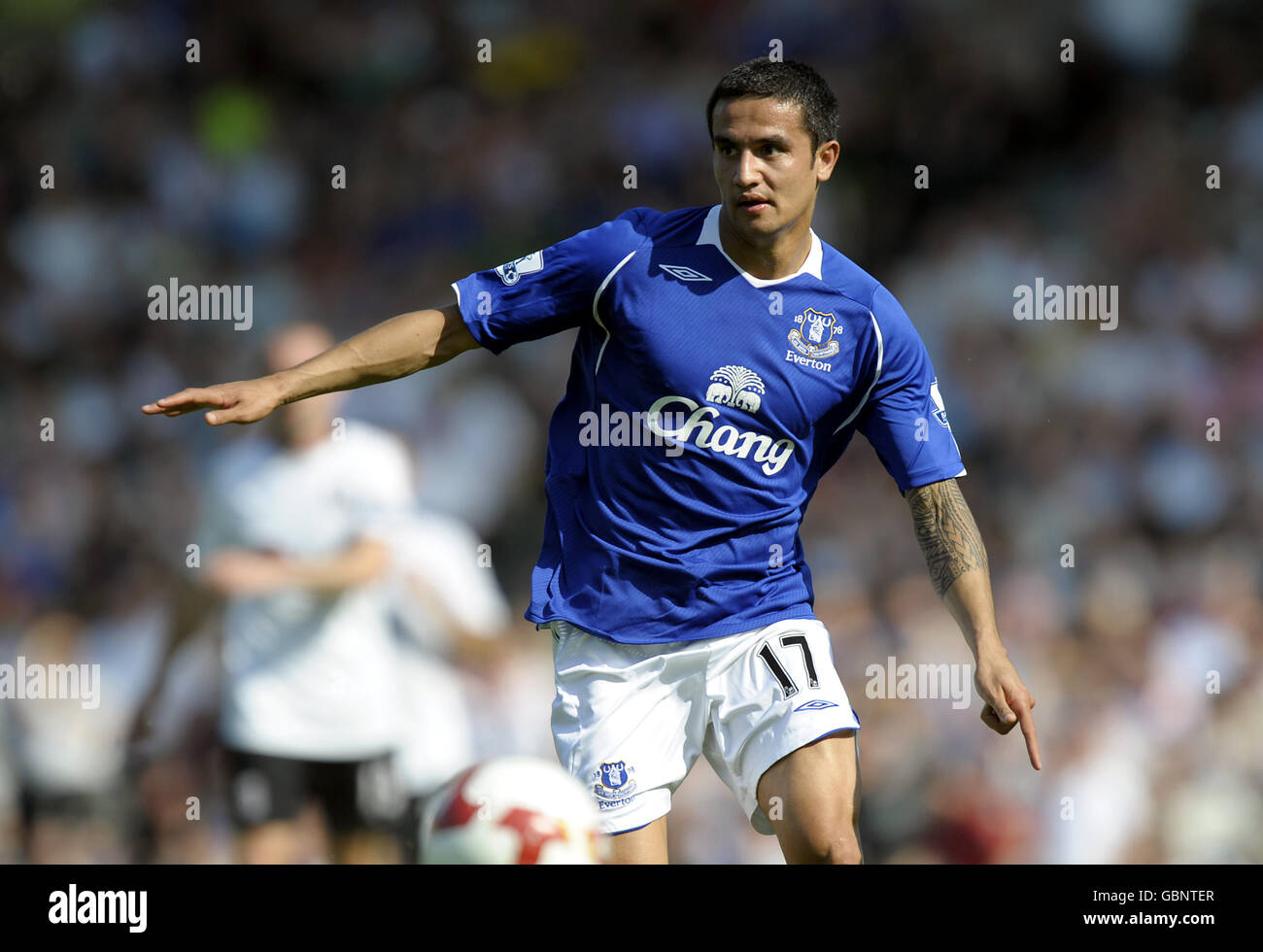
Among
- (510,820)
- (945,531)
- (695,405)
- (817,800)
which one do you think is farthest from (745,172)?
(510,820)

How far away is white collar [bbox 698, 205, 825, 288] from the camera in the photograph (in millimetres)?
3742

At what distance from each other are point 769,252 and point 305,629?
2.68 meters

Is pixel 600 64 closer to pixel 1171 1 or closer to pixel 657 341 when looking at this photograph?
pixel 1171 1

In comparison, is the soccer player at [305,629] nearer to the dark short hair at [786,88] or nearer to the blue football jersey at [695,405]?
the blue football jersey at [695,405]

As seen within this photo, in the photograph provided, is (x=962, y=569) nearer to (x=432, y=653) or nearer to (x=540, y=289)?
(x=540, y=289)

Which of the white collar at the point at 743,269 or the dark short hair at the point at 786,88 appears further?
the white collar at the point at 743,269

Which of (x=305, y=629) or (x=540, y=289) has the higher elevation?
(x=540, y=289)

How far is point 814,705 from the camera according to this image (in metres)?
3.57

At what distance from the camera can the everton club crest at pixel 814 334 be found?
3.71 meters

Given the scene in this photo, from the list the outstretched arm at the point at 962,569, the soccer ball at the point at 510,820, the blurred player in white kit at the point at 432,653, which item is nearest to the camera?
the soccer ball at the point at 510,820

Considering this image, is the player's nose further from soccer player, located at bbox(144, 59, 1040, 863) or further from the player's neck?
the player's neck

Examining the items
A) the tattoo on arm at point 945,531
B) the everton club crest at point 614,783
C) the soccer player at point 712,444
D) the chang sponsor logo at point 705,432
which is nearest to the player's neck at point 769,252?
the soccer player at point 712,444

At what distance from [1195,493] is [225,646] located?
4.83 meters
